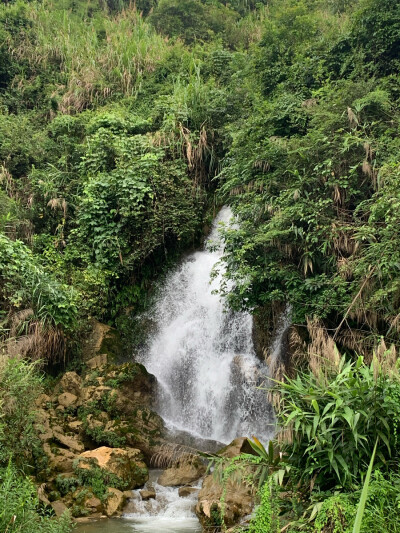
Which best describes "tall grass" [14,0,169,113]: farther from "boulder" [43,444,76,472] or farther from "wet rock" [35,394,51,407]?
"boulder" [43,444,76,472]

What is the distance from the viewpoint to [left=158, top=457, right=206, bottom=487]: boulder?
26.6 feet

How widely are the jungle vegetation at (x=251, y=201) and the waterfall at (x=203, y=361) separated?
97cm

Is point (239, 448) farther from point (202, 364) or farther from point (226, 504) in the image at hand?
point (202, 364)

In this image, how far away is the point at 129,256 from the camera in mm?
12320

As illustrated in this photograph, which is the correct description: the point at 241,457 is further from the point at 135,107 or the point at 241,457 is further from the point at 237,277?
the point at 135,107

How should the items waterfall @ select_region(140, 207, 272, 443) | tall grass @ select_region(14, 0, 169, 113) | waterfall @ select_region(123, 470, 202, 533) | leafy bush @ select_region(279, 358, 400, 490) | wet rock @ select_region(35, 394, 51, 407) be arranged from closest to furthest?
leafy bush @ select_region(279, 358, 400, 490), waterfall @ select_region(123, 470, 202, 533), wet rock @ select_region(35, 394, 51, 407), waterfall @ select_region(140, 207, 272, 443), tall grass @ select_region(14, 0, 169, 113)

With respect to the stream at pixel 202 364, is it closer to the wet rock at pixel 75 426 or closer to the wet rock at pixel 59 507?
the wet rock at pixel 59 507

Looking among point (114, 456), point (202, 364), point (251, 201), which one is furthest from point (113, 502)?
point (251, 201)

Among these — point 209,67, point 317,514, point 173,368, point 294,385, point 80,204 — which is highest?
point 209,67

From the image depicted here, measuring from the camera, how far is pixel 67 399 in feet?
31.2

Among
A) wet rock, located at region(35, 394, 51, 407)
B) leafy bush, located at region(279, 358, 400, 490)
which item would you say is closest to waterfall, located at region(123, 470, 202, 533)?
wet rock, located at region(35, 394, 51, 407)

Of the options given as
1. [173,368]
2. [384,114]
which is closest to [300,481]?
[173,368]

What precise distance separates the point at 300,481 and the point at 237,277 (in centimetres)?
495

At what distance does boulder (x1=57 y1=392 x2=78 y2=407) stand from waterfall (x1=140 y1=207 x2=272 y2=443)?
6.75ft
